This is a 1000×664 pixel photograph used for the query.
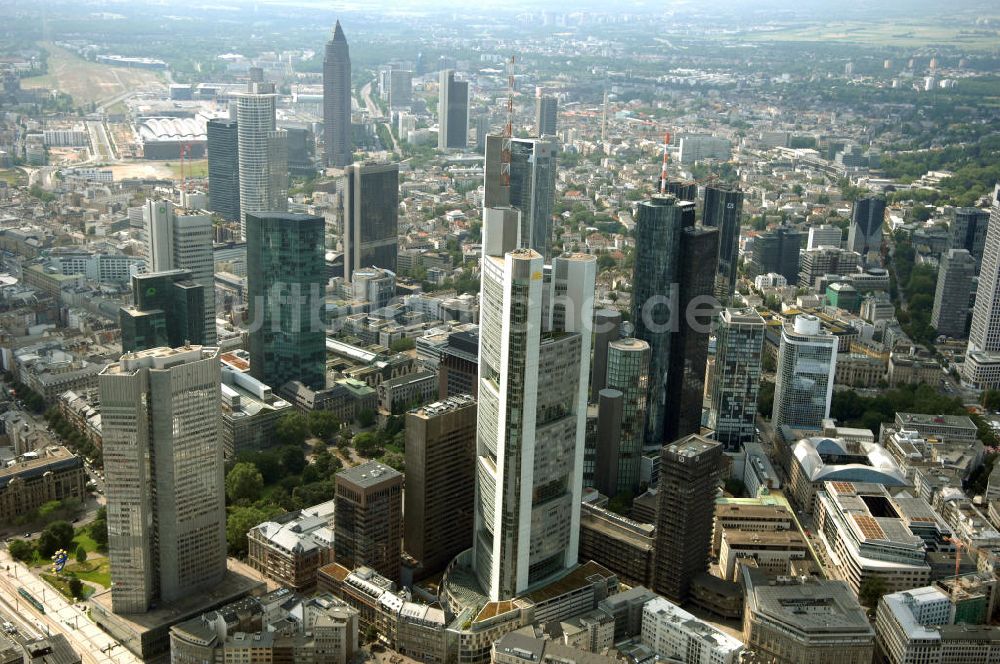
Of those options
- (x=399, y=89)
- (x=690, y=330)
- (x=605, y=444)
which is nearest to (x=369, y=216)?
(x=690, y=330)

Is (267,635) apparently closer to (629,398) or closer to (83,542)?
(83,542)

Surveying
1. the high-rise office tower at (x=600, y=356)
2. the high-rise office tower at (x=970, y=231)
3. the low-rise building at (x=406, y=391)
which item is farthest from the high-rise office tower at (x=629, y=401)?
the high-rise office tower at (x=970, y=231)

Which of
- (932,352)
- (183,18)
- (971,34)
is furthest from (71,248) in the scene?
(971,34)

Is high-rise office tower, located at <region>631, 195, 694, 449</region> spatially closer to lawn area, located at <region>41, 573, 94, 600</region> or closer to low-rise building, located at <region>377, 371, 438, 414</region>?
low-rise building, located at <region>377, 371, 438, 414</region>

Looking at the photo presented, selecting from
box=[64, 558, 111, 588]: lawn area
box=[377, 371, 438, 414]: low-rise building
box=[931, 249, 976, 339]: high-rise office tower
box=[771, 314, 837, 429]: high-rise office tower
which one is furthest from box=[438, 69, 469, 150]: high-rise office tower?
box=[64, 558, 111, 588]: lawn area

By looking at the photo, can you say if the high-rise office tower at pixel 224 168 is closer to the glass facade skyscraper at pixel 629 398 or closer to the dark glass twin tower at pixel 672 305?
the dark glass twin tower at pixel 672 305

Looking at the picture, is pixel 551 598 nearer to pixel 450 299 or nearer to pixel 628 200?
pixel 450 299
